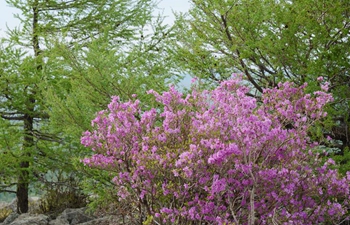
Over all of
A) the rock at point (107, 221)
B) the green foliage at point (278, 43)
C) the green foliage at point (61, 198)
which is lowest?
the rock at point (107, 221)

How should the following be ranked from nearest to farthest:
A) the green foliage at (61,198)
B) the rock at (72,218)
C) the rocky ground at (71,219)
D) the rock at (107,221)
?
the rock at (107,221)
the rocky ground at (71,219)
the rock at (72,218)
the green foliage at (61,198)

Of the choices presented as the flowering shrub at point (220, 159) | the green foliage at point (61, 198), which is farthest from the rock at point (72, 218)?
the flowering shrub at point (220, 159)

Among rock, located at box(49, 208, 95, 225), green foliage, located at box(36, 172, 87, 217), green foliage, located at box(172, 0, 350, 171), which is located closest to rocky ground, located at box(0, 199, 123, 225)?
rock, located at box(49, 208, 95, 225)

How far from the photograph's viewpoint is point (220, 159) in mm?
4668

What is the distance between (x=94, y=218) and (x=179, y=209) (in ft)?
17.4

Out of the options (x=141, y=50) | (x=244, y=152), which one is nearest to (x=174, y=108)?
(x=244, y=152)

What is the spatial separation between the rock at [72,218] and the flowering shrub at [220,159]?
169 inches

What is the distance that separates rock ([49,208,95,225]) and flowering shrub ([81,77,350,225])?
4.30m

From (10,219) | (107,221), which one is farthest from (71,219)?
(10,219)

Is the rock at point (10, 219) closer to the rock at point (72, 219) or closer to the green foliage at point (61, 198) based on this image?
the green foliage at point (61, 198)

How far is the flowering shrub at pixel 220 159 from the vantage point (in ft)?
15.6

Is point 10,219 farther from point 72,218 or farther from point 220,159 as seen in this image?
point 220,159

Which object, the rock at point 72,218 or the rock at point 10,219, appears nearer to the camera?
the rock at point 72,218

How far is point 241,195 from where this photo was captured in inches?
201
